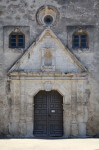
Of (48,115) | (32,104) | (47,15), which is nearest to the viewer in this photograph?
(32,104)

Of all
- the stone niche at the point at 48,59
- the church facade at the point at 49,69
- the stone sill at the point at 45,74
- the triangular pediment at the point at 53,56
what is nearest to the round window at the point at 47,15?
the church facade at the point at 49,69

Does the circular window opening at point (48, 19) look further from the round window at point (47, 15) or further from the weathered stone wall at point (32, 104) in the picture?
the weathered stone wall at point (32, 104)

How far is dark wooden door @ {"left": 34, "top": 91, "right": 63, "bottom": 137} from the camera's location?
37.9 feet

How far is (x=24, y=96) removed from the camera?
11.5 meters

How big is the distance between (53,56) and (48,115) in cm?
260

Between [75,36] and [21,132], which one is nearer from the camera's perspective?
[21,132]

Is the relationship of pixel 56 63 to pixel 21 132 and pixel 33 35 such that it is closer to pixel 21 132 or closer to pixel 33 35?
pixel 33 35

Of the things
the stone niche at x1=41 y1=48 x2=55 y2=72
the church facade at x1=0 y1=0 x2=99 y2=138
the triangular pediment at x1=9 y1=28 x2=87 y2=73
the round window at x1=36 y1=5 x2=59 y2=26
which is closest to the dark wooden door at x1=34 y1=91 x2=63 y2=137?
the church facade at x1=0 y1=0 x2=99 y2=138

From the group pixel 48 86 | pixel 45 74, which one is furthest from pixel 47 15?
pixel 48 86

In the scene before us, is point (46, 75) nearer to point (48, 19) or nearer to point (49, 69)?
point (49, 69)

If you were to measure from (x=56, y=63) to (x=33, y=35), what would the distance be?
1.63m

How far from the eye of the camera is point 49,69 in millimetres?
11609
